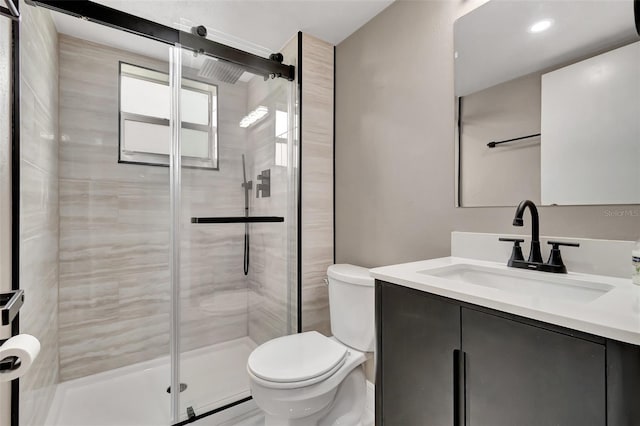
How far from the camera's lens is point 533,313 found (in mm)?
655

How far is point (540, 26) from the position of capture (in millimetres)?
1114

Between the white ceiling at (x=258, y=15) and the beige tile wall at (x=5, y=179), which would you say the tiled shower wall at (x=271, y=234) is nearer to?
the white ceiling at (x=258, y=15)

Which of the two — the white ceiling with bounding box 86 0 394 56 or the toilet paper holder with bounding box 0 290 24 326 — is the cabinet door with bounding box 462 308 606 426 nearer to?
the toilet paper holder with bounding box 0 290 24 326

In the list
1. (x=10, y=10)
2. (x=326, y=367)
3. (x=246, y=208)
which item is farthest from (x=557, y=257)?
(x=10, y=10)

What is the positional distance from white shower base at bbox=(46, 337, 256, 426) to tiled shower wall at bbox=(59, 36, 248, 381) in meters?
0.07

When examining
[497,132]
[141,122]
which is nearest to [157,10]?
[141,122]

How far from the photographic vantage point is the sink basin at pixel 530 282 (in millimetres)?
891

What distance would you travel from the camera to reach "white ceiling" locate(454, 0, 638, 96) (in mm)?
968

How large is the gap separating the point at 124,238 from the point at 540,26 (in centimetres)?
258

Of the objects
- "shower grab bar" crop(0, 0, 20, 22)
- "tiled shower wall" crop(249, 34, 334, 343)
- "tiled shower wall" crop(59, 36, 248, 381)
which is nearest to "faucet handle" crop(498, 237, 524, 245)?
"tiled shower wall" crop(249, 34, 334, 343)

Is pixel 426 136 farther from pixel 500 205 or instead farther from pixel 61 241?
pixel 61 241

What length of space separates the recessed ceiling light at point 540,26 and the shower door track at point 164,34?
1297 mm

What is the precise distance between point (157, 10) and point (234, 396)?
2.26 m

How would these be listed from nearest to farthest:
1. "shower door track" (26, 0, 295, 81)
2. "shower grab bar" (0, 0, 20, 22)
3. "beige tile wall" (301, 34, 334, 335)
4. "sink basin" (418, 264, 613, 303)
Answer: 1. "shower grab bar" (0, 0, 20, 22)
2. "sink basin" (418, 264, 613, 303)
3. "shower door track" (26, 0, 295, 81)
4. "beige tile wall" (301, 34, 334, 335)
